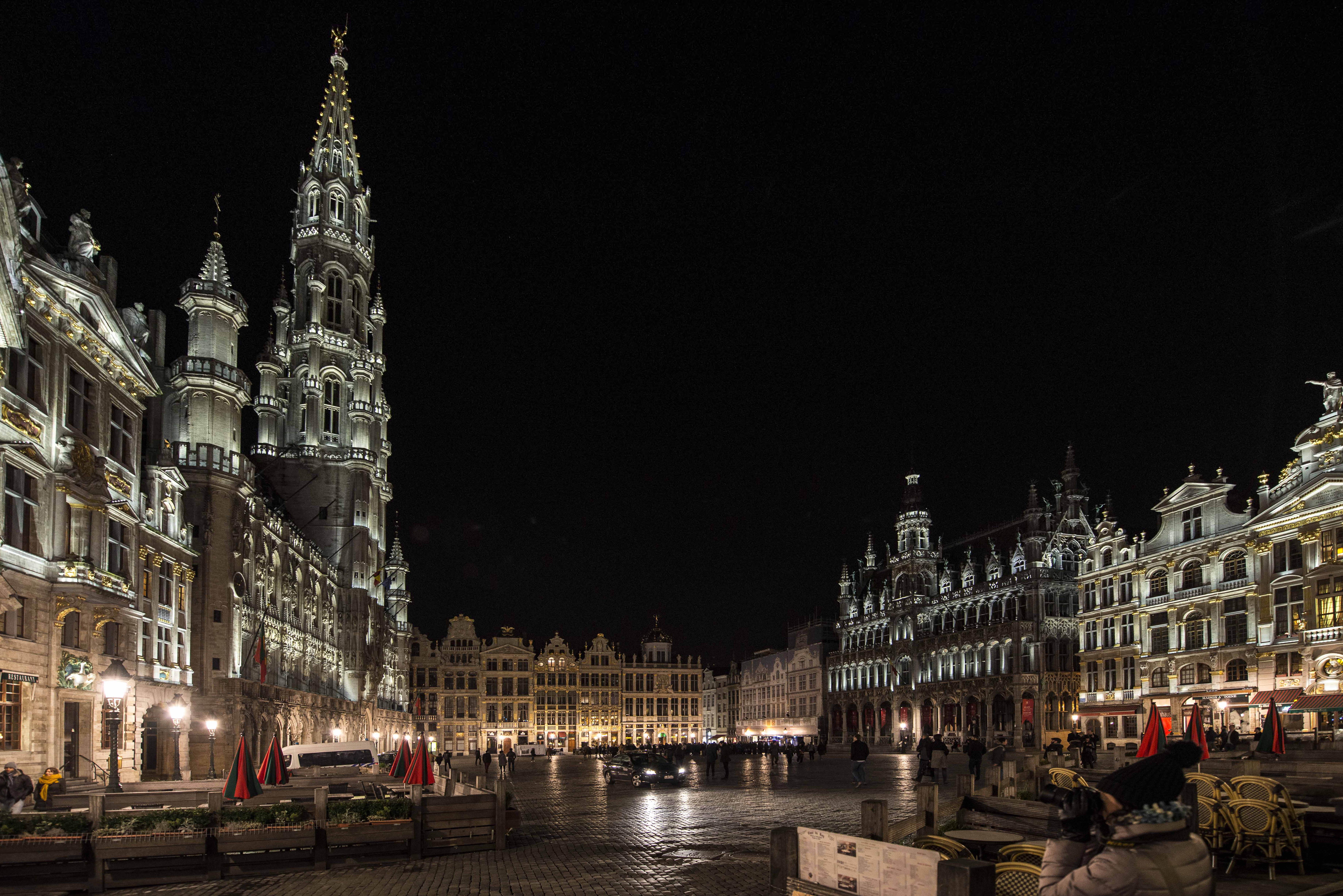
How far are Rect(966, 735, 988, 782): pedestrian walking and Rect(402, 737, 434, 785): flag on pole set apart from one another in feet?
44.9

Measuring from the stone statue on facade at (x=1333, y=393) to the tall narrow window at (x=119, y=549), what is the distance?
49823 millimetres

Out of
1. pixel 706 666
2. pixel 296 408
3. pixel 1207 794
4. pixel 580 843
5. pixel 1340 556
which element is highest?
pixel 296 408

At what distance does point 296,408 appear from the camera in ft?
263

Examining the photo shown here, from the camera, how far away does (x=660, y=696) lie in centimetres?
12988

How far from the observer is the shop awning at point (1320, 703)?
46.8 meters

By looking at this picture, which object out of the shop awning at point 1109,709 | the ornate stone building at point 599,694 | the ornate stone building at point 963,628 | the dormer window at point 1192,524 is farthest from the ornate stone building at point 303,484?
the dormer window at point 1192,524

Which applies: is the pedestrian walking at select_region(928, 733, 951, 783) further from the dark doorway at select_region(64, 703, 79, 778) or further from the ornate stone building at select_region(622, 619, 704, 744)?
the ornate stone building at select_region(622, 619, 704, 744)

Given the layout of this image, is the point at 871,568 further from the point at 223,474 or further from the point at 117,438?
the point at 117,438

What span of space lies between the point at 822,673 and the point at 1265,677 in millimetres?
63979

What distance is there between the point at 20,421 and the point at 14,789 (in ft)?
29.2

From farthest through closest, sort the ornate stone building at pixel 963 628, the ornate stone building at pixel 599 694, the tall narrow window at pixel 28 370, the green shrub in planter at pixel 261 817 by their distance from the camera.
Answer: the ornate stone building at pixel 599 694 < the ornate stone building at pixel 963 628 < the tall narrow window at pixel 28 370 < the green shrub in planter at pixel 261 817

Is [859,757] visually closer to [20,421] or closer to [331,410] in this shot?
[20,421]

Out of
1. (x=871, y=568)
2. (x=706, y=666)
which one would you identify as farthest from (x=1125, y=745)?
(x=706, y=666)

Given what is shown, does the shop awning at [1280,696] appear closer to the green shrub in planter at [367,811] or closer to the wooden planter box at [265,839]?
the green shrub in planter at [367,811]
